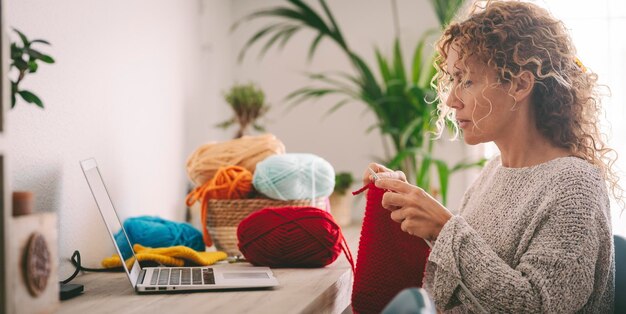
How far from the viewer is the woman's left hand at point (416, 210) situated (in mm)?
1178

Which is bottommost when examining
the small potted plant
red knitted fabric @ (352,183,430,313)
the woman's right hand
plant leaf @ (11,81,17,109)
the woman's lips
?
the small potted plant

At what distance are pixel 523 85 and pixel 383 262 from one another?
45cm

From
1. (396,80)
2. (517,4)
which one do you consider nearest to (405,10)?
(396,80)

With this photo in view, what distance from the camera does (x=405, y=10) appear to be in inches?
110

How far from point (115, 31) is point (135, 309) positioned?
92 cm

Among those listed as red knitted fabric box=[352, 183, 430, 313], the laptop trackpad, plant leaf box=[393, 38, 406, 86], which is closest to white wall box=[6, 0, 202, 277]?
the laptop trackpad

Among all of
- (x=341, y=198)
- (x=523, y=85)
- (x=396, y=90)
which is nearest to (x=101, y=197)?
(x=523, y=85)

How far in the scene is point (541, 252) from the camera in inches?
41.5

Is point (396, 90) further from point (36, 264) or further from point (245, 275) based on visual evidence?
point (36, 264)

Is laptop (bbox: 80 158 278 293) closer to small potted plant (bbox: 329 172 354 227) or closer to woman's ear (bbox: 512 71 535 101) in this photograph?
woman's ear (bbox: 512 71 535 101)

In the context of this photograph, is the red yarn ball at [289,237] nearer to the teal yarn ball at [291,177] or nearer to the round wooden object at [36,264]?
the teal yarn ball at [291,177]

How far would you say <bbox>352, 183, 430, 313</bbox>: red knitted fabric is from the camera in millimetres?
1352

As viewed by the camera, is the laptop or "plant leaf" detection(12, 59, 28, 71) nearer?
"plant leaf" detection(12, 59, 28, 71)

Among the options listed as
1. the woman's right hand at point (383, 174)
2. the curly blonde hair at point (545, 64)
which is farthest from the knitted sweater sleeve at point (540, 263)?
the woman's right hand at point (383, 174)
